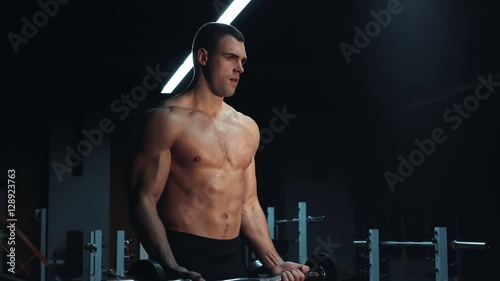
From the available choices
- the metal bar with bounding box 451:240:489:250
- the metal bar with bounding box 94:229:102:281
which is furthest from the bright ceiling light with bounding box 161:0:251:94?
the metal bar with bounding box 451:240:489:250

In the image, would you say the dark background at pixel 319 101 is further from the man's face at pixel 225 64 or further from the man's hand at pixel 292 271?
the man's face at pixel 225 64

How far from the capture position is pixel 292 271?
1865mm

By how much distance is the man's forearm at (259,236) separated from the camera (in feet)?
6.71

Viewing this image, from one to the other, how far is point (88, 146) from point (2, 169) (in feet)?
4.65

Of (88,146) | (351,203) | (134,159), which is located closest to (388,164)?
(351,203)

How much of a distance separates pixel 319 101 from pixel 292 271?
290 inches

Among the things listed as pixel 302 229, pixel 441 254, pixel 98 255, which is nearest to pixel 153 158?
pixel 441 254

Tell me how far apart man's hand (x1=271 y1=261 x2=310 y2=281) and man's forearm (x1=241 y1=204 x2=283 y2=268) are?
6 centimetres

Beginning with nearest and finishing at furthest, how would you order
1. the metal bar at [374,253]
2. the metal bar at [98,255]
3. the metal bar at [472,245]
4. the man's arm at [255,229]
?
the man's arm at [255,229]
the metal bar at [472,245]
the metal bar at [374,253]
the metal bar at [98,255]

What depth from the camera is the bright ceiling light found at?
4.68 metres

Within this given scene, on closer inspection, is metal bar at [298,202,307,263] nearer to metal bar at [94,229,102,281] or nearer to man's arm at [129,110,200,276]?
metal bar at [94,229,102,281]

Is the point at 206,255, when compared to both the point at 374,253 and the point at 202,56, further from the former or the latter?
the point at 374,253

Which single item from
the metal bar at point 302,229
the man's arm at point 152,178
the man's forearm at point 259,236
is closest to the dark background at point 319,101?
the metal bar at point 302,229

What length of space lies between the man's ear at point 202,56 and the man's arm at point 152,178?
0.19 metres
